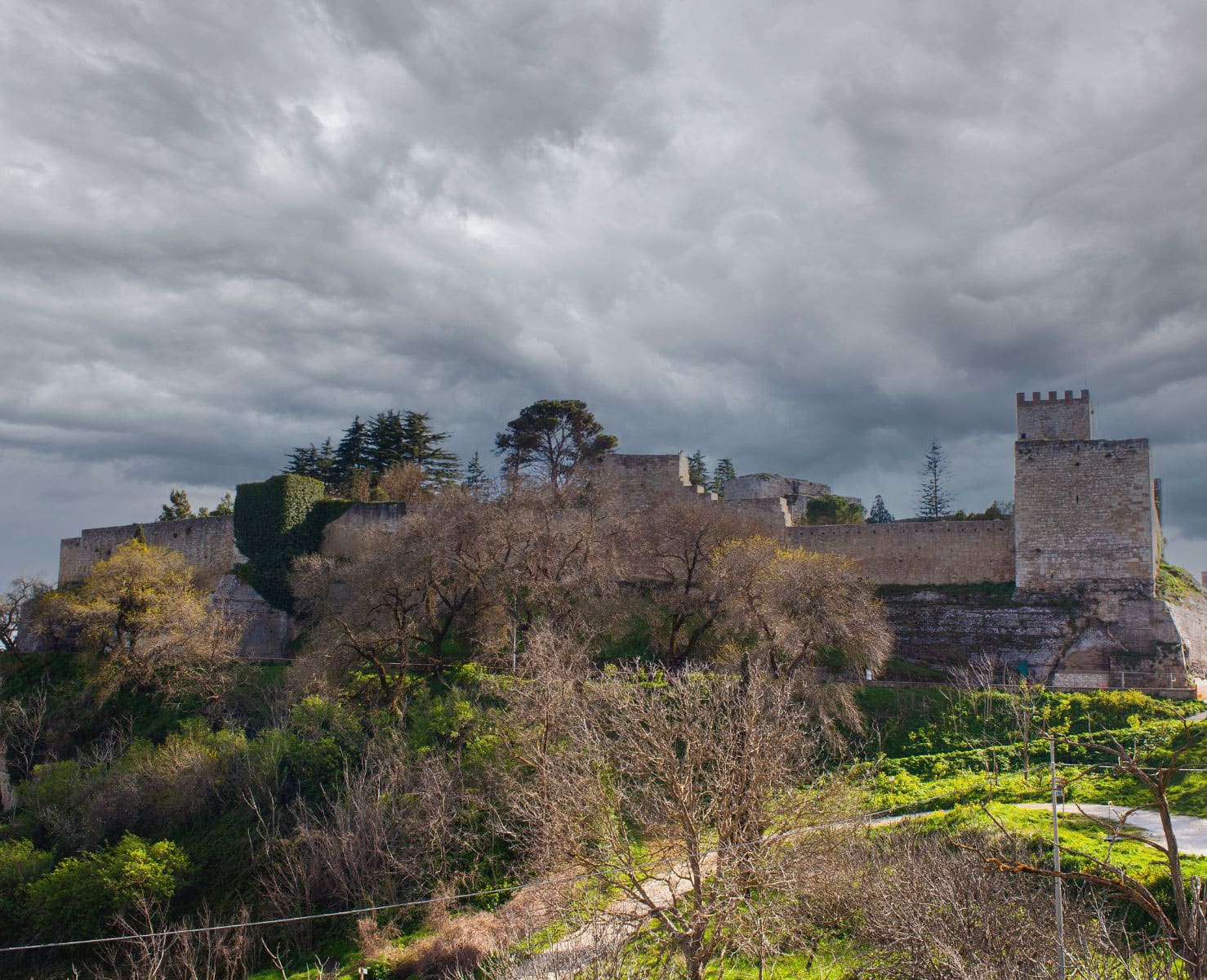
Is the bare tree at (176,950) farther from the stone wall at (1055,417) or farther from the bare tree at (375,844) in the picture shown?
the stone wall at (1055,417)

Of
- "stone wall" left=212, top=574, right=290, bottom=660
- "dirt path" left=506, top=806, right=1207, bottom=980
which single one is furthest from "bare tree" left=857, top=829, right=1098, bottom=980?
"stone wall" left=212, top=574, right=290, bottom=660

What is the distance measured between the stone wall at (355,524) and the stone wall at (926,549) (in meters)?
13.0

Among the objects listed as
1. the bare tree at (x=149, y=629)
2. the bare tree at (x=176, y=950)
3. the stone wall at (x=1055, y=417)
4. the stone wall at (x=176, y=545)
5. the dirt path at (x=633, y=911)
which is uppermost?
the stone wall at (x=1055, y=417)

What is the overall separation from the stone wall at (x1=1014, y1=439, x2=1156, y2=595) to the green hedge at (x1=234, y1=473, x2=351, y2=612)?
A: 70.2 feet

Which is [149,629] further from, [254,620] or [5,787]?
[5,787]

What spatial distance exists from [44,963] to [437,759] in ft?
24.7

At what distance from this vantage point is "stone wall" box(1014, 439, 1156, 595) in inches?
1060

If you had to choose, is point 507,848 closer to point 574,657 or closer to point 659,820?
point 574,657

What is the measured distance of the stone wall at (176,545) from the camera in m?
A: 33.4

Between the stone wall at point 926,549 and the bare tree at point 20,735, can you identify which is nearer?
the bare tree at point 20,735

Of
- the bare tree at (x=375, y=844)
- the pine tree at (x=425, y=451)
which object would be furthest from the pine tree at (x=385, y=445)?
the bare tree at (x=375, y=844)

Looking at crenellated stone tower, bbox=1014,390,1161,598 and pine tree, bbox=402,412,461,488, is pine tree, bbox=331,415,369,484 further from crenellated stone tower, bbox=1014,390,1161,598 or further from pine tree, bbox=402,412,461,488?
crenellated stone tower, bbox=1014,390,1161,598

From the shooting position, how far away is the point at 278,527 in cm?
3152

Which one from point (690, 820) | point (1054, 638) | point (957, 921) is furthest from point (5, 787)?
point (1054, 638)
